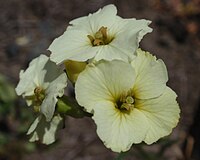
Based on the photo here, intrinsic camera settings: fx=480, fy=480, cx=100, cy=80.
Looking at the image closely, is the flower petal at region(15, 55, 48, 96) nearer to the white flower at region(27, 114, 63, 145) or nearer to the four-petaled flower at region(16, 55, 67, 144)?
the four-petaled flower at region(16, 55, 67, 144)

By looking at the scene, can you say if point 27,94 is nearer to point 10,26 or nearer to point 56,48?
point 56,48

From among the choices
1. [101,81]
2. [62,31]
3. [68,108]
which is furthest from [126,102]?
[62,31]

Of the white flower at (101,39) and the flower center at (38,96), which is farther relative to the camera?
the flower center at (38,96)

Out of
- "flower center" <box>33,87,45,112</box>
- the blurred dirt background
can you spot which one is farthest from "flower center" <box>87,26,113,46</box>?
the blurred dirt background


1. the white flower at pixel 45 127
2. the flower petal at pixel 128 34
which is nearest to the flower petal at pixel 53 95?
the white flower at pixel 45 127

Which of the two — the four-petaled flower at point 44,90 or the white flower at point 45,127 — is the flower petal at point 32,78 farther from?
the white flower at point 45,127

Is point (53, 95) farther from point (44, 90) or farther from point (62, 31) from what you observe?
point (62, 31)

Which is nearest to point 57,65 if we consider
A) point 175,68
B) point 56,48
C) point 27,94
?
point 56,48
